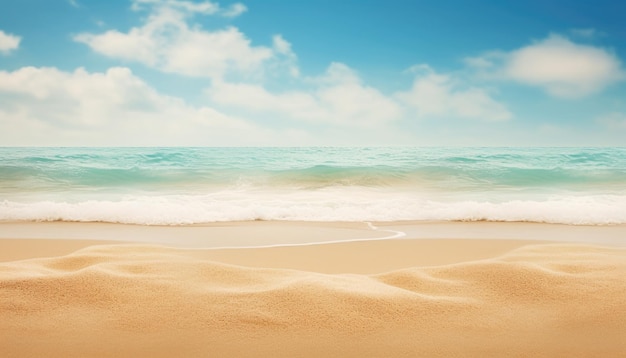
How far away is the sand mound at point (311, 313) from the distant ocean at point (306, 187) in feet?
21.2

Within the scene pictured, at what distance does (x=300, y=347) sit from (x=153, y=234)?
5856 millimetres

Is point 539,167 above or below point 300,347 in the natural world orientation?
above

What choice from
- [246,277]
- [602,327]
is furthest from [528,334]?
[246,277]

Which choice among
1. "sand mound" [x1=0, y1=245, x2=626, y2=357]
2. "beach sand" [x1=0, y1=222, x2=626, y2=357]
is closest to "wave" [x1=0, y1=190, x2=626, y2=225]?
"beach sand" [x1=0, y1=222, x2=626, y2=357]

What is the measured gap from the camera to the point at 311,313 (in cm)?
194

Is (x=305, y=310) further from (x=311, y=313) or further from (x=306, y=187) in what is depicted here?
(x=306, y=187)

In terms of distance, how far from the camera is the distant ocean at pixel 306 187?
895cm

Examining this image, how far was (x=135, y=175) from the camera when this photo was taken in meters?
17.8

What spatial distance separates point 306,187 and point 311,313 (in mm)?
14262

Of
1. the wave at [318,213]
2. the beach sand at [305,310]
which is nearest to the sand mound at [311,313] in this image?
the beach sand at [305,310]

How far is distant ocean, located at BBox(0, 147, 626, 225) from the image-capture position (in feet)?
29.3

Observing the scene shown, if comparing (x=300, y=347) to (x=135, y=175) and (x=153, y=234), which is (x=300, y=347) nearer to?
(x=153, y=234)

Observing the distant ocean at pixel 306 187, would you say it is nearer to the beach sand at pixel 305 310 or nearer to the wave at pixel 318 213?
the wave at pixel 318 213

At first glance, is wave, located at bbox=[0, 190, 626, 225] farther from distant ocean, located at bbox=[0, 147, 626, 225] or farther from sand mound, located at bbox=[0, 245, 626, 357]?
sand mound, located at bbox=[0, 245, 626, 357]
